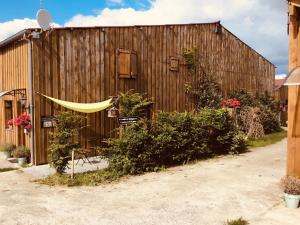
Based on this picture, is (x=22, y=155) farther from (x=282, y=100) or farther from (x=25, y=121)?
(x=282, y=100)

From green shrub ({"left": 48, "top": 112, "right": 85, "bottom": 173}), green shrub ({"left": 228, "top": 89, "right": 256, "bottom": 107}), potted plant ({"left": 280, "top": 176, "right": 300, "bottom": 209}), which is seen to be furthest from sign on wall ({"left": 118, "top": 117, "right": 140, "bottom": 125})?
green shrub ({"left": 228, "top": 89, "right": 256, "bottom": 107})

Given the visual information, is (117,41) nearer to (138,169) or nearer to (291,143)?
(138,169)

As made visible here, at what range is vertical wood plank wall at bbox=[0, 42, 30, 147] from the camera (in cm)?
1327

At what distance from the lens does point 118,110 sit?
13.1 meters

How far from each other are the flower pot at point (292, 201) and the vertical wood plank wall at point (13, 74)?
9280 millimetres

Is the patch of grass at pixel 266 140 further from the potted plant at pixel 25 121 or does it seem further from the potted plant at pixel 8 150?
the potted plant at pixel 8 150

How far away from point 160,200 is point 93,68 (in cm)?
706

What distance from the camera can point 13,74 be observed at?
573 inches

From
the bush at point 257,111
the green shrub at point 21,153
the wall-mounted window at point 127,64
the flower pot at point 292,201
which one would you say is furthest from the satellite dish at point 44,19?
the bush at point 257,111

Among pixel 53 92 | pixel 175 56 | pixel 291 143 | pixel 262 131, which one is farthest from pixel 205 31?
pixel 291 143

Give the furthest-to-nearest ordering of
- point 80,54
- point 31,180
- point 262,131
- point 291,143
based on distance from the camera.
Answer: point 262,131, point 80,54, point 31,180, point 291,143

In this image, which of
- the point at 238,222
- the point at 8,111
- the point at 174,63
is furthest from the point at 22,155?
the point at 238,222

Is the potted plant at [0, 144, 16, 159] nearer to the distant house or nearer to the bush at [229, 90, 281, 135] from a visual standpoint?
the bush at [229, 90, 281, 135]

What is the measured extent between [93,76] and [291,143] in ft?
26.6
